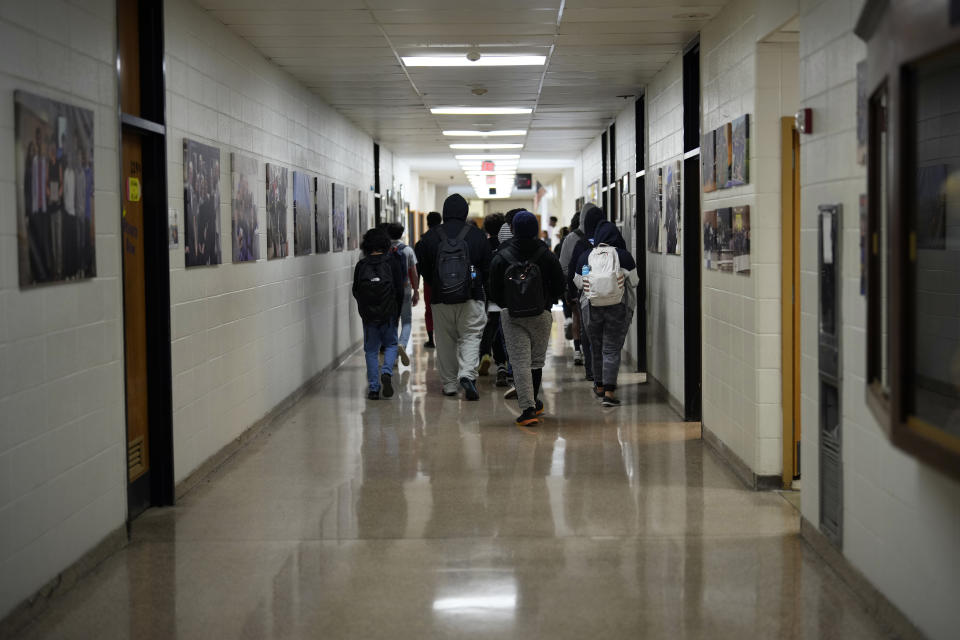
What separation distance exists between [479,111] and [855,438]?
8812 mm

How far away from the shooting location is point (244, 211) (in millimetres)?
7586

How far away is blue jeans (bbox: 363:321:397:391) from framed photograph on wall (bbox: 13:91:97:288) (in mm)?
4863

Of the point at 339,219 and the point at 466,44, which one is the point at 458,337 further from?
the point at 339,219

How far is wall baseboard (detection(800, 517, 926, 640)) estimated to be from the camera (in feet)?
12.1

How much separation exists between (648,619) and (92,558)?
92.0 inches

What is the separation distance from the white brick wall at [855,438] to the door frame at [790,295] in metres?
0.92

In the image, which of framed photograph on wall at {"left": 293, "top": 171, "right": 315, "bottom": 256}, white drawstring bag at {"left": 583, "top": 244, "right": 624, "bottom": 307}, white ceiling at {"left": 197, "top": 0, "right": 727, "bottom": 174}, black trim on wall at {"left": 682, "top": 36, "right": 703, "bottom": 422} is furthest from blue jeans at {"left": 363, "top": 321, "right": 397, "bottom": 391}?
black trim on wall at {"left": 682, "top": 36, "right": 703, "bottom": 422}

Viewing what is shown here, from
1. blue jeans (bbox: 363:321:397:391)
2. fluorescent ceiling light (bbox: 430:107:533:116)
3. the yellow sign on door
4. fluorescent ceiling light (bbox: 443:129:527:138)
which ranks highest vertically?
Result: fluorescent ceiling light (bbox: 443:129:527:138)

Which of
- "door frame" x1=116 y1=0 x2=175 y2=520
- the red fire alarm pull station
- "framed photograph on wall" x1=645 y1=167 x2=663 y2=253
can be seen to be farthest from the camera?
"framed photograph on wall" x1=645 y1=167 x2=663 y2=253

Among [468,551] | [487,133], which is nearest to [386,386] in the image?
[468,551]

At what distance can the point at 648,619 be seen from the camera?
12.9ft

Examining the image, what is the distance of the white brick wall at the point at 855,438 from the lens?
3.41m

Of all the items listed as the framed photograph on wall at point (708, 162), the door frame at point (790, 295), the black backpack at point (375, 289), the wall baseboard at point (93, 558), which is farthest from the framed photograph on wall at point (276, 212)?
the door frame at point (790, 295)

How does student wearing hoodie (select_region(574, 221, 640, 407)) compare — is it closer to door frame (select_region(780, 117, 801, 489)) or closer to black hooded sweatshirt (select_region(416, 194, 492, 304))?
black hooded sweatshirt (select_region(416, 194, 492, 304))
